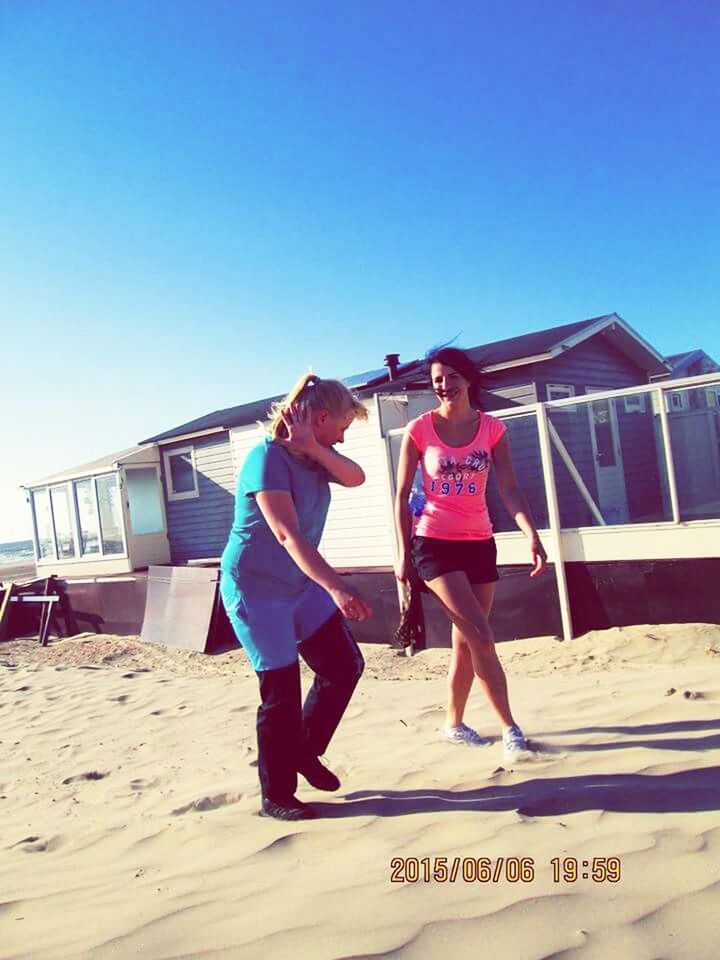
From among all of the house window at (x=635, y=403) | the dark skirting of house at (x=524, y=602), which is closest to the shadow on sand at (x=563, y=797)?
the dark skirting of house at (x=524, y=602)

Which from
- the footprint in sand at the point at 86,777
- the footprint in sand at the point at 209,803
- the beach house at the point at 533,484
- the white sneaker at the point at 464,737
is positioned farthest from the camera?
the beach house at the point at 533,484

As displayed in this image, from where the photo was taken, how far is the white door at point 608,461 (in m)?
7.60

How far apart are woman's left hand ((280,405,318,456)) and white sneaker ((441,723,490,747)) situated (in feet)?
5.44

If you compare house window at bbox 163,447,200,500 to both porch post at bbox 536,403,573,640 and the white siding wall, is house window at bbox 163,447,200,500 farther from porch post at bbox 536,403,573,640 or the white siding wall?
porch post at bbox 536,403,573,640

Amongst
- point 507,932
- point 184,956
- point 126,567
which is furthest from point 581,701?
point 126,567

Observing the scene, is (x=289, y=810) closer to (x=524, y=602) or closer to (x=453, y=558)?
(x=453, y=558)

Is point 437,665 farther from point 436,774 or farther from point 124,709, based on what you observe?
point 436,774

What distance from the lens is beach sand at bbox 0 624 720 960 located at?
1.96m

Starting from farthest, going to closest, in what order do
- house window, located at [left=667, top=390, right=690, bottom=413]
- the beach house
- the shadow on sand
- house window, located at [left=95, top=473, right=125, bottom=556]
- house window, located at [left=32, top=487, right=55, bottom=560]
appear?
1. house window, located at [left=32, top=487, right=55, bottom=560]
2. house window, located at [left=95, top=473, right=125, bottom=556]
3. the beach house
4. house window, located at [left=667, top=390, right=690, bottom=413]
5. the shadow on sand

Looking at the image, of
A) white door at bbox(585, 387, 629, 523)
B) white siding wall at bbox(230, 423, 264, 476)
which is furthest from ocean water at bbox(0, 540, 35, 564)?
white door at bbox(585, 387, 629, 523)

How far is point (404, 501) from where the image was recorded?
12.1 ft

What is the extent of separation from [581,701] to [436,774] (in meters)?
1.36

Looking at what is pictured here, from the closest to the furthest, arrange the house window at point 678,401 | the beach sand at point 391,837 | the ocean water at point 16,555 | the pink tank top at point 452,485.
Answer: the beach sand at point 391,837 → the pink tank top at point 452,485 → the house window at point 678,401 → the ocean water at point 16,555
